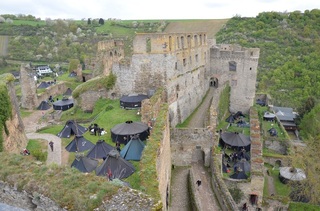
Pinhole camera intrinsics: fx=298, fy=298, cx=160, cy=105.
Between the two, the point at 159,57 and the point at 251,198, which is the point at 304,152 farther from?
the point at 159,57

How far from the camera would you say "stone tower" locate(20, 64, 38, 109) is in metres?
31.8

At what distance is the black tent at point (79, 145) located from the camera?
19.3 m

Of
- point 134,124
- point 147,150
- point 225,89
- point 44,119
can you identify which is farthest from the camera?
point 225,89

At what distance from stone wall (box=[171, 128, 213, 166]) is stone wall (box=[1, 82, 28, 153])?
408 inches

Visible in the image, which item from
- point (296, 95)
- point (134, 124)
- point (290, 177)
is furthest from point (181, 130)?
point (296, 95)

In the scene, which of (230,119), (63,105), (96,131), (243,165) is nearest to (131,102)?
(96,131)

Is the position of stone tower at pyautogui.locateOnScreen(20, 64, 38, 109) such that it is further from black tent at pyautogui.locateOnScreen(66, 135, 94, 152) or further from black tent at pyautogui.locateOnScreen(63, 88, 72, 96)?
black tent at pyautogui.locateOnScreen(66, 135, 94, 152)

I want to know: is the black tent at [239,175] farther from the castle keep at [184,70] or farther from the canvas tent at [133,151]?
the canvas tent at [133,151]

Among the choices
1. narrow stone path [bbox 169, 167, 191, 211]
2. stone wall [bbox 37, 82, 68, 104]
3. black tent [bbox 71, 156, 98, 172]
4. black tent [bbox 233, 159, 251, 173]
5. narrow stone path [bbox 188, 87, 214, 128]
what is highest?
black tent [bbox 71, 156, 98, 172]

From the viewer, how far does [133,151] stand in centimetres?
1734

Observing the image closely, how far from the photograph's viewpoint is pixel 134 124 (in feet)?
66.0

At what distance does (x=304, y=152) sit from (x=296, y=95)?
26.4m

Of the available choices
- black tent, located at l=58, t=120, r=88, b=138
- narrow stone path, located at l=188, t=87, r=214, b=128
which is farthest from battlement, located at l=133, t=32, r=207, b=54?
black tent, located at l=58, t=120, r=88, b=138

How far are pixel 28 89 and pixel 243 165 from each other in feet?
77.9
